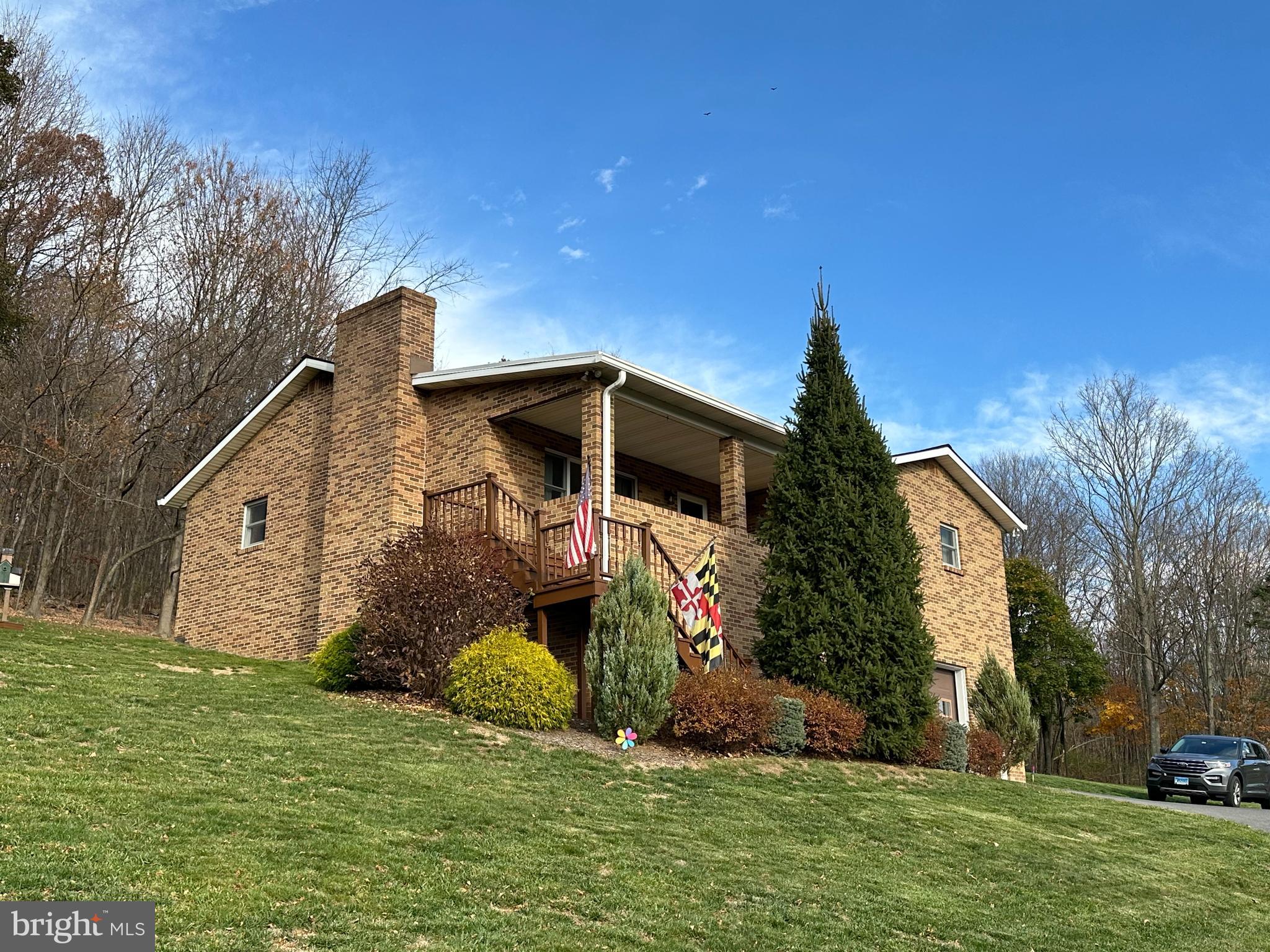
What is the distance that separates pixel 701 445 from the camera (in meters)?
21.4

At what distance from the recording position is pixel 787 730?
16.1m

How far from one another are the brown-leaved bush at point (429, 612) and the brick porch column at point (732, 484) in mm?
5137

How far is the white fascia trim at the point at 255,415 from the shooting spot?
2180 centimetres

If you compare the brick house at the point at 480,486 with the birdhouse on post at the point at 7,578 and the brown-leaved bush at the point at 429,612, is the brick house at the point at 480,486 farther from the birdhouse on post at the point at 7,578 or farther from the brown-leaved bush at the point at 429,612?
the birdhouse on post at the point at 7,578

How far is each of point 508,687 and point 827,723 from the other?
15.2 ft

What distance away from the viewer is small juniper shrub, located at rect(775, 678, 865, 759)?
1655cm

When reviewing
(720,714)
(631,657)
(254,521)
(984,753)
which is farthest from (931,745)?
(254,521)

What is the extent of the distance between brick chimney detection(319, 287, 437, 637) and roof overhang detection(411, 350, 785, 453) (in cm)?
54

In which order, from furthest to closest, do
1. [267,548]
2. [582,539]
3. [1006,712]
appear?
[267,548] < [1006,712] < [582,539]

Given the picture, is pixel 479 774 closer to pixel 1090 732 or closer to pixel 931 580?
pixel 931 580

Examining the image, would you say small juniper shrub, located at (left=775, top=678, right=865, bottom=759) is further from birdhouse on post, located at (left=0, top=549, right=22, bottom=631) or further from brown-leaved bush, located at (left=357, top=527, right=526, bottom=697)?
birdhouse on post, located at (left=0, top=549, right=22, bottom=631)

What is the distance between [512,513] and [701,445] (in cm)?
427

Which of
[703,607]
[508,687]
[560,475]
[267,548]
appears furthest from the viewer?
[267,548]

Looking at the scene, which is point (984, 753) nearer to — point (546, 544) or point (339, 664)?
point (546, 544)
